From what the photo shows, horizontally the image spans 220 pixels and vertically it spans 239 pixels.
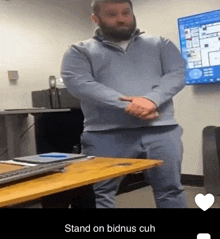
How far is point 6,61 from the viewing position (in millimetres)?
2234

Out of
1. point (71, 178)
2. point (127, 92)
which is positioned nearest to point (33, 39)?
point (127, 92)

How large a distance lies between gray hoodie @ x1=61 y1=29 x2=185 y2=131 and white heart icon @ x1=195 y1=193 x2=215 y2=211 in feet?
1.27

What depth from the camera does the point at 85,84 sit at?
116 centimetres

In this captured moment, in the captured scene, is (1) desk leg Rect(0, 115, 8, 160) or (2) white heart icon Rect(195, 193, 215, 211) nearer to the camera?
(2) white heart icon Rect(195, 193, 215, 211)

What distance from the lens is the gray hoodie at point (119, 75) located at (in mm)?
1164

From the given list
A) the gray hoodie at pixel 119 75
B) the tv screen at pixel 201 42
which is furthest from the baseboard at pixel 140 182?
the tv screen at pixel 201 42

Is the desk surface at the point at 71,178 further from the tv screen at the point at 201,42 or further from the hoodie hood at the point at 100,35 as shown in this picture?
the tv screen at the point at 201,42

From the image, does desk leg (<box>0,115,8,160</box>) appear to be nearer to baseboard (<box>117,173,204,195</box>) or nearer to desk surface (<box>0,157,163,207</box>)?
baseboard (<box>117,173,204,195</box>)

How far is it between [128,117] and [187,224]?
500mm

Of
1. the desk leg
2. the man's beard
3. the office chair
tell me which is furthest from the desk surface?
the desk leg

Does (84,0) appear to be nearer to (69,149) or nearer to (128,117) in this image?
(128,117)

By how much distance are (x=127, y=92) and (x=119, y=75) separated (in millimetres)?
63

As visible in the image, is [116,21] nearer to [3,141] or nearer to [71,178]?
[71,178]

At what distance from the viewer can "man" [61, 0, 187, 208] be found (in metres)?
1.15
